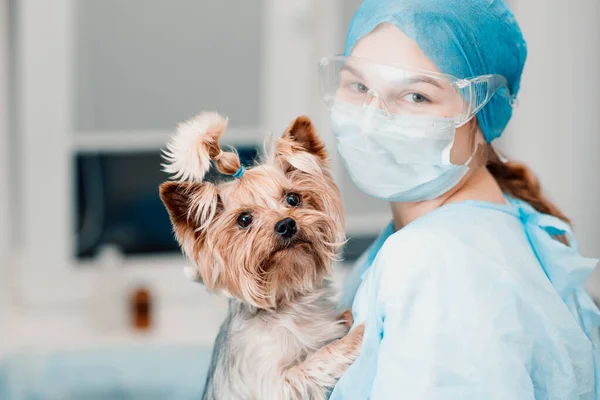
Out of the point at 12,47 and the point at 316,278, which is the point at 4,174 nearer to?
the point at 12,47

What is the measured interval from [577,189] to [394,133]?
1462 millimetres

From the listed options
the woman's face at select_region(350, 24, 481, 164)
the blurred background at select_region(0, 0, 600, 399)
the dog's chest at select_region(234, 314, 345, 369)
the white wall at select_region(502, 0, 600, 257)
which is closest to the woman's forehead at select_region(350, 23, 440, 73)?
the woman's face at select_region(350, 24, 481, 164)

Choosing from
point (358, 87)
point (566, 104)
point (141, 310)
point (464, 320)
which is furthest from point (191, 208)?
point (566, 104)

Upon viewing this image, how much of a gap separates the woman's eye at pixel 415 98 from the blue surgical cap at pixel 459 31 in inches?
2.0

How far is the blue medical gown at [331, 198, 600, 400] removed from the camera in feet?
3.16

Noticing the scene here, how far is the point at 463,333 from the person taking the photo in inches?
38.2

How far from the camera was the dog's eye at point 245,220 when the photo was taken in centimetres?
116

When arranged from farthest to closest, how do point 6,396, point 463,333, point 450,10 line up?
point 6,396
point 450,10
point 463,333

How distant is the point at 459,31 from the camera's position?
1.11 meters

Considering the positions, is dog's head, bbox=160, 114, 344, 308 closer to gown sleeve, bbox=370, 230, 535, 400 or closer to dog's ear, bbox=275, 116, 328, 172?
dog's ear, bbox=275, 116, 328, 172

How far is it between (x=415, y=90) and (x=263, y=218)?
31 cm

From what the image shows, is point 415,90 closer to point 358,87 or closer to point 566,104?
point 358,87

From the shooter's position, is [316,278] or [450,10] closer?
[450,10]

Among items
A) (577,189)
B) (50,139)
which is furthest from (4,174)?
(577,189)
